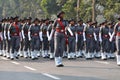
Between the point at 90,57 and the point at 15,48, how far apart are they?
3.48 metres

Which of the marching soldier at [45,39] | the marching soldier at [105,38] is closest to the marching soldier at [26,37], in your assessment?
the marching soldier at [45,39]

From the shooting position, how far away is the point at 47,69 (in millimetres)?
15742

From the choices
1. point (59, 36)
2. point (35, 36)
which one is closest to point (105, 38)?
point (35, 36)

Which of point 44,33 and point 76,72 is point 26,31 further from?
point 76,72

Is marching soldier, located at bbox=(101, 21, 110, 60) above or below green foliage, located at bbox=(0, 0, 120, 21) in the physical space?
below

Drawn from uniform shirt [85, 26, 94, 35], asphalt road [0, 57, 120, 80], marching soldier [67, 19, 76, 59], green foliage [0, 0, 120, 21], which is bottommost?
asphalt road [0, 57, 120, 80]

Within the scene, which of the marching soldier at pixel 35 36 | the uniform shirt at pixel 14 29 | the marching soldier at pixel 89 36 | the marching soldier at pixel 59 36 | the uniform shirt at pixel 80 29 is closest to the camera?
the marching soldier at pixel 59 36

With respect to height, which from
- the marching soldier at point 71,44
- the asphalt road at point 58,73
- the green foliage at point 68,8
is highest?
the green foliage at point 68,8

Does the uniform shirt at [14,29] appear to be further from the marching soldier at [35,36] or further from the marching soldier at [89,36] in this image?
the marching soldier at [89,36]

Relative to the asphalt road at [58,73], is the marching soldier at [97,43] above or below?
above

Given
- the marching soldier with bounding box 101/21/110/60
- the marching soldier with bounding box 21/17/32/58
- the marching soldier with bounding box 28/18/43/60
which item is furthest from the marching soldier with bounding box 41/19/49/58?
the marching soldier with bounding box 101/21/110/60

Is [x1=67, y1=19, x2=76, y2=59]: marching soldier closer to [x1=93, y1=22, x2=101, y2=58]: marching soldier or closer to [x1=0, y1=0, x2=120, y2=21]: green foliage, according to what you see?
[x1=93, y1=22, x2=101, y2=58]: marching soldier

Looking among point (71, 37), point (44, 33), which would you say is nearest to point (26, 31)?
point (44, 33)

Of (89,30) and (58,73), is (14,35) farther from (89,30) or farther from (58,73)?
(58,73)
